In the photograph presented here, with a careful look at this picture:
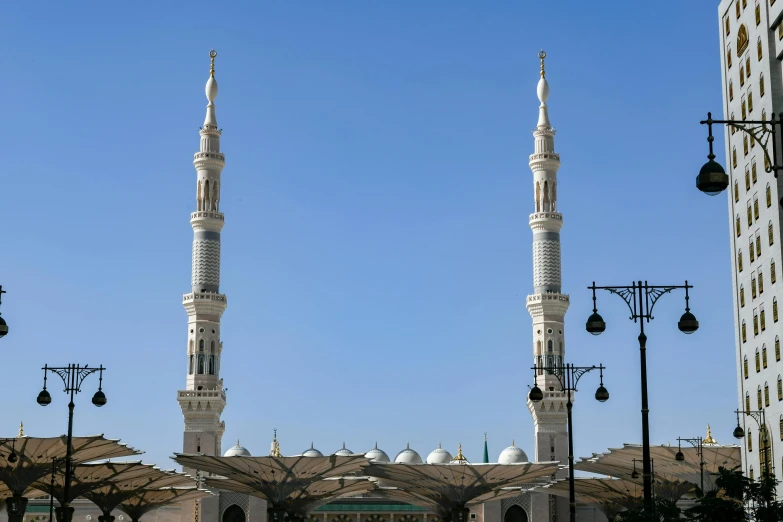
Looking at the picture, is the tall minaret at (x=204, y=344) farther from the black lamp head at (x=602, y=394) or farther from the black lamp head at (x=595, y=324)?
the black lamp head at (x=595, y=324)

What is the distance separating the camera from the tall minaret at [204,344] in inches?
4392

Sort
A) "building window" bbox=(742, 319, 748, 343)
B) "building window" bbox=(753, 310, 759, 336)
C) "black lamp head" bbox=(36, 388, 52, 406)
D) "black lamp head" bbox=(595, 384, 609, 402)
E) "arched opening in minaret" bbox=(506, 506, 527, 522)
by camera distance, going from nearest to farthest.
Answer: "black lamp head" bbox=(595, 384, 609, 402) < "black lamp head" bbox=(36, 388, 52, 406) < "building window" bbox=(753, 310, 759, 336) < "building window" bbox=(742, 319, 748, 343) < "arched opening in minaret" bbox=(506, 506, 527, 522)

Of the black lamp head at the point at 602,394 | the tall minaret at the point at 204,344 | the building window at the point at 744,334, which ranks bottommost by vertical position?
the black lamp head at the point at 602,394

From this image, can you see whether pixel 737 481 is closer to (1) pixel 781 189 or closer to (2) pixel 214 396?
(1) pixel 781 189

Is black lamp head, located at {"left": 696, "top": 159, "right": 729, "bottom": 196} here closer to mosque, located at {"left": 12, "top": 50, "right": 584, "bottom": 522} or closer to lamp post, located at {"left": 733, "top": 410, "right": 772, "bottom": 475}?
lamp post, located at {"left": 733, "top": 410, "right": 772, "bottom": 475}

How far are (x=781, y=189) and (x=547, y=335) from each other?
201 feet

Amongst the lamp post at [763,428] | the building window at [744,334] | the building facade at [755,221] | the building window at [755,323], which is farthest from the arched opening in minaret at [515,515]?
the building window at [755,323]

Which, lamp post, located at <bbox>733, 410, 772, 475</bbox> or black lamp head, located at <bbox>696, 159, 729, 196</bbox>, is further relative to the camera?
lamp post, located at <bbox>733, 410, 772, 475</bbox>

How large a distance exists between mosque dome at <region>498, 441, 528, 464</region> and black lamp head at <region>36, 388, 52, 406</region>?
83.3 meters

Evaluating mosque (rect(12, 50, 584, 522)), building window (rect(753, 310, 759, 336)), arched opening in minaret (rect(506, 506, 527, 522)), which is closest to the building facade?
building window (rect(753, 310, 759, 336))

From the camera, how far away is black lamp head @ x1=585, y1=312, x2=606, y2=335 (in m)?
32.0

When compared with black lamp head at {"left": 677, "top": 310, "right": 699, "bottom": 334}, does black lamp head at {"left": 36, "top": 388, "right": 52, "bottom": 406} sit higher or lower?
higher

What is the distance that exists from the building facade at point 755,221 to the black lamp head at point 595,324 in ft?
74.1

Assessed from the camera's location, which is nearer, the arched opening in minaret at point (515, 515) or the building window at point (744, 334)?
the building window at point (744, 334)
